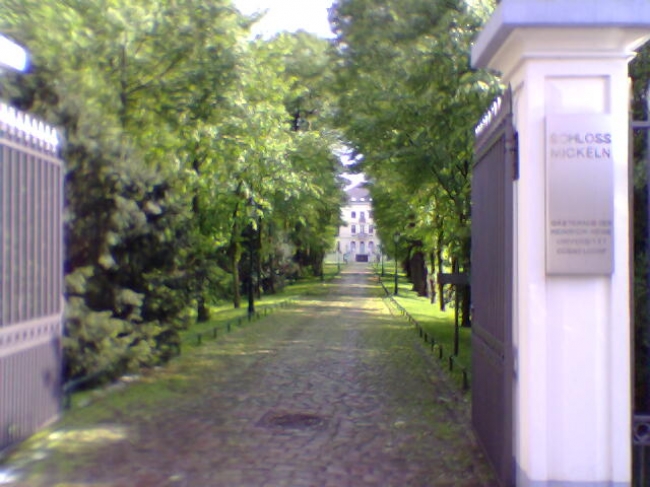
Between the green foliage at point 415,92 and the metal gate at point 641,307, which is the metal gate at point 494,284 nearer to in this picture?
the metal gate at point 641,307

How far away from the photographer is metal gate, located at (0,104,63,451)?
7.18 m

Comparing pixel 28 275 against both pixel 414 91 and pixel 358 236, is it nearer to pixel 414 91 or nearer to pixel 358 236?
pixel 414 91

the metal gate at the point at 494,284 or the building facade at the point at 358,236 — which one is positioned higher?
the building facade at the point at 358,236

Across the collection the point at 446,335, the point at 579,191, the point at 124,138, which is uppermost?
the point at 124,138

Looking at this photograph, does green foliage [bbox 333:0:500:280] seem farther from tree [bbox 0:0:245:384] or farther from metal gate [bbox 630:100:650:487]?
metal gate [bbox 630:100:650:487]

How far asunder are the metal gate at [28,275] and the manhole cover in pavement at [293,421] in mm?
2582

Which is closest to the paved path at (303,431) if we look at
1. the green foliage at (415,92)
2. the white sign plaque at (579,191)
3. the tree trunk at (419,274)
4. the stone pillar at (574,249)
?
the stone pillar at (574,249)

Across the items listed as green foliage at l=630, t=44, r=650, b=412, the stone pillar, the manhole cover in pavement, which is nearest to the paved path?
the manhole cover in pavement

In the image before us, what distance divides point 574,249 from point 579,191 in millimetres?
422

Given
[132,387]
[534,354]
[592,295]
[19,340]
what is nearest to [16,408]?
[19,340]

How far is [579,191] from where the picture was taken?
546 centimetres

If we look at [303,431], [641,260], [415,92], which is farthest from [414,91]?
[641,260]

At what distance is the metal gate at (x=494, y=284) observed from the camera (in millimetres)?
6012

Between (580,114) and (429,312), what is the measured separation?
25484 millimetres
